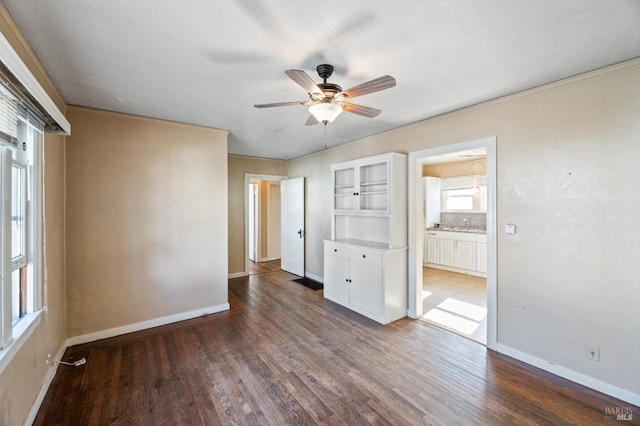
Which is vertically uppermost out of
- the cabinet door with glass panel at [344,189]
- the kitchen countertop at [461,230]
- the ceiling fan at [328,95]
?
the ceiling fan at [328,95]

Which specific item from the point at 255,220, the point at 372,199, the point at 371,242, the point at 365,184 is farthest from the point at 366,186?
the point at 255,220

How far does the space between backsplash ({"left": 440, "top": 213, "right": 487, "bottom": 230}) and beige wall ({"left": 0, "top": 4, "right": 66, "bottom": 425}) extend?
7.05 metres

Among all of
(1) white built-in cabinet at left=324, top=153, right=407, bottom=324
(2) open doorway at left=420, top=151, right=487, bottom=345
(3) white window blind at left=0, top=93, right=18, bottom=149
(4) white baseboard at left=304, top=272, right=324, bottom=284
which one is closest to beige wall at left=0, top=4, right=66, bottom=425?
(3) white window blind at left=0, top=93, right=18, bottom=149

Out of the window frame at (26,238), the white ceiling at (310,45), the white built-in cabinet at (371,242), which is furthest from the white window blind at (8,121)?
the white built-in cabinet at (371,242)

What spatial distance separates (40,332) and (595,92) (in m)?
4.81

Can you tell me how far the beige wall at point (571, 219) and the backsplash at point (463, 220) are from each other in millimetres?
3839

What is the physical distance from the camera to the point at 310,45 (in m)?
1.85

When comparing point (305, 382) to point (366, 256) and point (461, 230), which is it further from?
point (461, 230)

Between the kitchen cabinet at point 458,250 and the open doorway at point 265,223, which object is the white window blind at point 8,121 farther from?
the kitchen cabinet at point 458,250

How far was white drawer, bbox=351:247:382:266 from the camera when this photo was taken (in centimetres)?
348

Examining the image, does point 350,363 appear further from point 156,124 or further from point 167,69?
point 156,124

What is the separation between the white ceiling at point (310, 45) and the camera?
60.0 inches

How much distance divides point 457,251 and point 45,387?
645cm

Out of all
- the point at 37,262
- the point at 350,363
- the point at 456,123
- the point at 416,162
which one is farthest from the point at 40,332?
the point at 456,123
